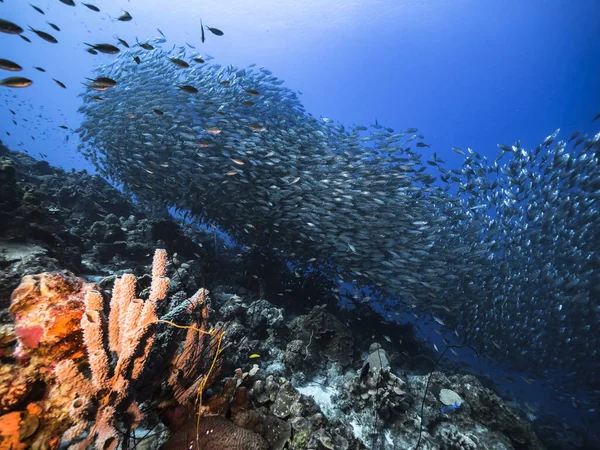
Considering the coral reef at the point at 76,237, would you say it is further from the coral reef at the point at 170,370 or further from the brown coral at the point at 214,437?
the brown coral at the point at 214,437

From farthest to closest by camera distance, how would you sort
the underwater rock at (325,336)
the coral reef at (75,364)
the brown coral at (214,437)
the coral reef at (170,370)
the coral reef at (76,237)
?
the underwater rock at (325,336) < the coral reef at (76,237) < the brown coral at (214,437) < the coral reef at (170,370) < the coral reef at (75,364)

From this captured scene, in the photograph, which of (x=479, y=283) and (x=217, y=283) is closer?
(x=217, y=283)

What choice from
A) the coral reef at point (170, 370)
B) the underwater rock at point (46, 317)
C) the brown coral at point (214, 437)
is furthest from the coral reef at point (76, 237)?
the brown coral at point (214, 437)

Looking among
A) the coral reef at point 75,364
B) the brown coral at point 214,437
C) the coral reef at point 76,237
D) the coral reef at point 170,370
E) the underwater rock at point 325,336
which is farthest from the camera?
the underwater rock at point 325,336

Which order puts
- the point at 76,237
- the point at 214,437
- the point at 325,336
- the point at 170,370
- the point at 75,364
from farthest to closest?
1. the point at 76,237
2. the point at 325,336
3. the point at 170,370
4. the point at 214,437
5. the point at 75,364

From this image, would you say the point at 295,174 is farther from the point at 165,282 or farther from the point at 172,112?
the point at 165,282

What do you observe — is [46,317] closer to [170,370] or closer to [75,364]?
[75,364]

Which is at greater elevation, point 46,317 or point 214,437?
point 46,317

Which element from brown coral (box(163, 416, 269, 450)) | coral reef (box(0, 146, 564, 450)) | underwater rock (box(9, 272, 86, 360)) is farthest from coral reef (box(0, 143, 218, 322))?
brown coral (box(163, 416, 269, 450))

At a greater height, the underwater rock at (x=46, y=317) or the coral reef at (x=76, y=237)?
the underwater rock at (x=46, y=317)

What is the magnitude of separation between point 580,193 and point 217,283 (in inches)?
652

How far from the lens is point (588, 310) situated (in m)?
13.4

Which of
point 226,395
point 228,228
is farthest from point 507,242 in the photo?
point 226,395

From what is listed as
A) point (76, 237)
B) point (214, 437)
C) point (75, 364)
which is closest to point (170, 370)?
point (214, 437)
